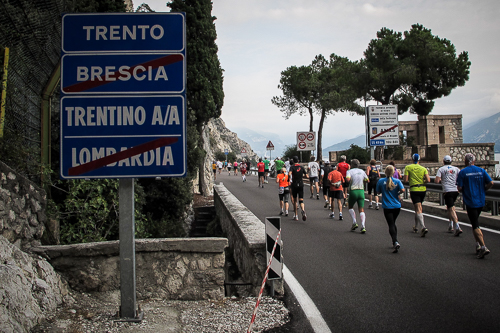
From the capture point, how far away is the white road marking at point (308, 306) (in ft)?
14.3

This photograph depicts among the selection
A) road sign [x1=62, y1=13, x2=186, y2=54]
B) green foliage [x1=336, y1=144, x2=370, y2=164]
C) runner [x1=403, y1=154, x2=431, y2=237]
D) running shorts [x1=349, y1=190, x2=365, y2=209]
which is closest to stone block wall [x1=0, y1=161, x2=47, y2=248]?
road sign [x1=62, y1=13, x2=186, y2=54]

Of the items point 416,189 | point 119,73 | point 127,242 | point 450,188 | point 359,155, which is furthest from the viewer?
point 359,155

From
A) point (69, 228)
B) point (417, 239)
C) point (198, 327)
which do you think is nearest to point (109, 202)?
point (69, 228)

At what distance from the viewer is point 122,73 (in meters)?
4.17

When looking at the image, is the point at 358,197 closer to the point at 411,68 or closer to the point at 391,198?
the point at 391,198

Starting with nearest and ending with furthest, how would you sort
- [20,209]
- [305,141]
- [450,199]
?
[20,209] < [450,199] < [305,141]

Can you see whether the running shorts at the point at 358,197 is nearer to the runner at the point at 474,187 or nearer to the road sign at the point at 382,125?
the runner at the point at 474,187

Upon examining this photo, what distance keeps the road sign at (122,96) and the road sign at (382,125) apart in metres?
13.1

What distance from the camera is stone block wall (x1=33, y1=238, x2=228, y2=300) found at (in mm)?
4988

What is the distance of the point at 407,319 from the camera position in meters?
4.58

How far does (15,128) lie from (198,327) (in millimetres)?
3604

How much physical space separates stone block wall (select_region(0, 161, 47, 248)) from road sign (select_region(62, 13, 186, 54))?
65.2 inches

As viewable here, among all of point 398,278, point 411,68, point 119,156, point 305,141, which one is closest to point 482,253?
point 398,278

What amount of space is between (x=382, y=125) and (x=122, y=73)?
13.7 meters
